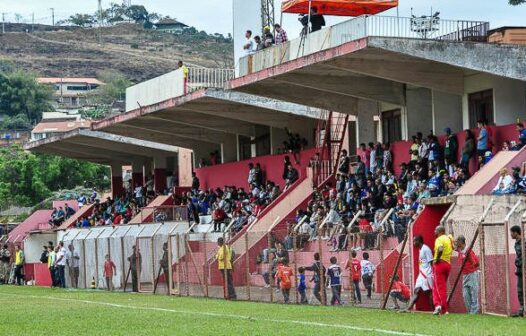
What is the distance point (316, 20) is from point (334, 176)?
5.72 meters

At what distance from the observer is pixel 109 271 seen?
44.9 metres

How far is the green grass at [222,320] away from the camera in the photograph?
21062 millimetres

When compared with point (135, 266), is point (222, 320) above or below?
below

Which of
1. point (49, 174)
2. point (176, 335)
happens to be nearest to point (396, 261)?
point (176, 335)

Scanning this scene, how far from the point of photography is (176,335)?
20812 millimetres

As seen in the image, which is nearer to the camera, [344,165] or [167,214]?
[344,165]

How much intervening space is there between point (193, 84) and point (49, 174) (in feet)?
180

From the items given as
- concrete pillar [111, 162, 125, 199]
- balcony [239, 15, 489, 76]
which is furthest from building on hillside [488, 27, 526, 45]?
concrete pillar [111, 162, 125, 199]

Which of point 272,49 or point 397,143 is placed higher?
point 272,49

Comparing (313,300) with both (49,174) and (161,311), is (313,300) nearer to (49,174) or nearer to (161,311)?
(161,311)

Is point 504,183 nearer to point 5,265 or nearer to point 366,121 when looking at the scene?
point 366,121

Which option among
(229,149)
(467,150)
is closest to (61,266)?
(229,149)

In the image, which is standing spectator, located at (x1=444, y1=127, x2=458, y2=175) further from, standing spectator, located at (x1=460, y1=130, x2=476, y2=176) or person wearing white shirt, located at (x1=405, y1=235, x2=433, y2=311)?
person wearing white shirt, located at (x1=405, y1=235, x2=433, y2=311)

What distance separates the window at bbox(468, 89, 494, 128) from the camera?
129 feet
